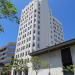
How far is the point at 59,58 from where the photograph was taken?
2592cm

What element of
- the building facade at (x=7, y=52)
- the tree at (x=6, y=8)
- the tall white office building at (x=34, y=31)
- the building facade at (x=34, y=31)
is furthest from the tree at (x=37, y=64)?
the building facade at (x=7, y=52)

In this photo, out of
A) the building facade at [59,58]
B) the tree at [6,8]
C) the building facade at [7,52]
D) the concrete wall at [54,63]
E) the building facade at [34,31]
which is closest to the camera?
the tree at [6,8]

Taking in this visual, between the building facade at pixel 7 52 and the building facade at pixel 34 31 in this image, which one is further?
the building facade at pixel 7 52

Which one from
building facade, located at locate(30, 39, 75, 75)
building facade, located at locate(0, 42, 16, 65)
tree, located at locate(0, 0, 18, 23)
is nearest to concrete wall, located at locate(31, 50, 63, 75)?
building facade, located at locate(30, 39, 75, 75)

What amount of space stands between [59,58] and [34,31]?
153ft

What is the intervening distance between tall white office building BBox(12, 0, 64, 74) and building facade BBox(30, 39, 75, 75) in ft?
128

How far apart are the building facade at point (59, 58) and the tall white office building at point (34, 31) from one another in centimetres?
3901

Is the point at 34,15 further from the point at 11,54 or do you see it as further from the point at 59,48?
the point at 59,48

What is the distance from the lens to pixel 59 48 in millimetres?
26078

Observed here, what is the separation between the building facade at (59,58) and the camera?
80.7ft

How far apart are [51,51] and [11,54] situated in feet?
195

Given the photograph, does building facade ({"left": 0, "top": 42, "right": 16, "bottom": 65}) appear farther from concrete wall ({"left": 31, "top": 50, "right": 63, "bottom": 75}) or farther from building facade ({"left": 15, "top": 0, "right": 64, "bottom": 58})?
concrete wall ({"left": 31, "top": 50, "right": 63, "bottom": 75})

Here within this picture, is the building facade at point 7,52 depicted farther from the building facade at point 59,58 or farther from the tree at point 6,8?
the tree at point 6,8

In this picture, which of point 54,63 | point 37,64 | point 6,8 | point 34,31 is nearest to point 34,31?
point 34,31
